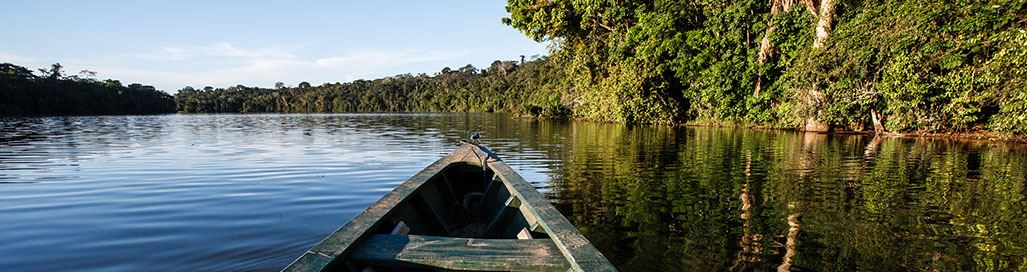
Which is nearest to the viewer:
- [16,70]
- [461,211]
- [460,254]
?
[460,254]

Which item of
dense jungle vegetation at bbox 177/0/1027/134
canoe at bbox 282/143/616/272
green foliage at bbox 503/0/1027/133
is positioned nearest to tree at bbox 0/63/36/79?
green foliage at bbox 503/0/1027/133

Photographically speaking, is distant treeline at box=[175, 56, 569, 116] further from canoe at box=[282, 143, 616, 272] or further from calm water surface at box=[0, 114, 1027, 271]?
canoe at box=[282, 143, 616, 272]

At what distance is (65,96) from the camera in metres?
76.4

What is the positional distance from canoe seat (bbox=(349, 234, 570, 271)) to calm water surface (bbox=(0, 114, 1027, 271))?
1.73 meters

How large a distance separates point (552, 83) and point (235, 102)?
116 metres

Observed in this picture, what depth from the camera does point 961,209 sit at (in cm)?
680

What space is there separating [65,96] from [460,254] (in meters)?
100

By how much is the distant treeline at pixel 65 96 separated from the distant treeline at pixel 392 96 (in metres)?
24.7

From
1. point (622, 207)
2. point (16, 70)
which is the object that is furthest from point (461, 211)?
point (16, 70)

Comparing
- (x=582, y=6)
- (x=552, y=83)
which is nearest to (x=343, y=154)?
(x=582, y=6)

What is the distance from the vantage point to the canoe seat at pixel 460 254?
9.73 ft

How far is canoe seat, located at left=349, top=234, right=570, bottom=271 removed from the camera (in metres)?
2.97

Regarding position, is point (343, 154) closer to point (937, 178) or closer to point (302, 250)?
point (302, 250)

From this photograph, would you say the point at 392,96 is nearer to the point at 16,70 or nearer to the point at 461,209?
the point at 16,70
